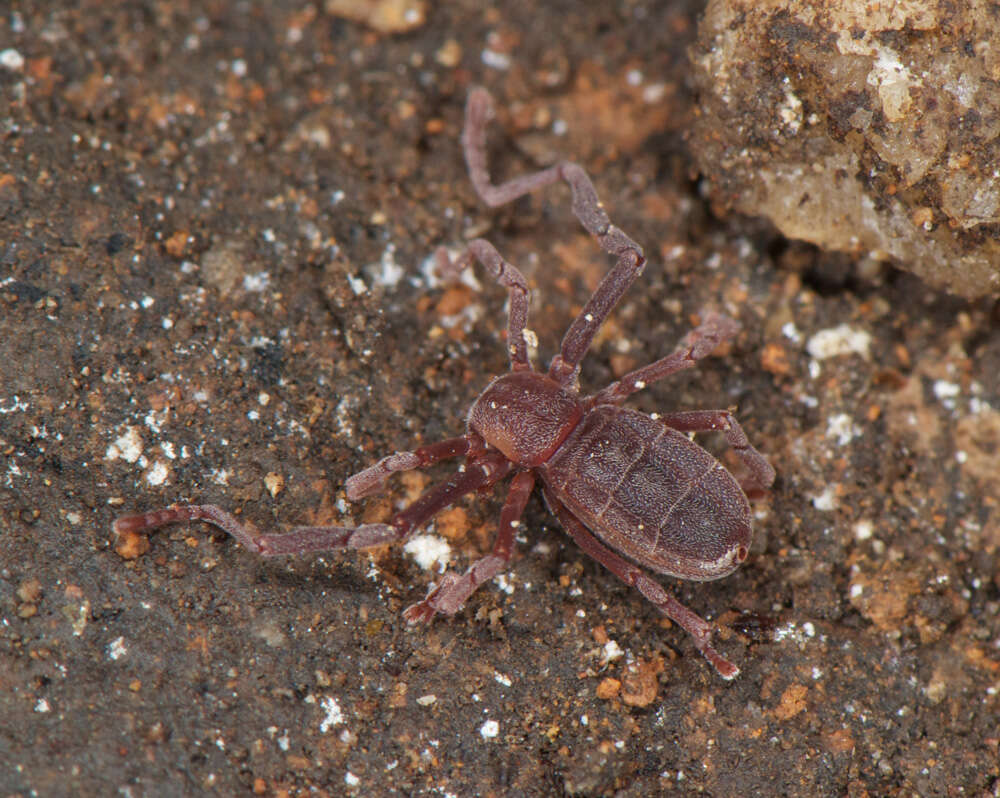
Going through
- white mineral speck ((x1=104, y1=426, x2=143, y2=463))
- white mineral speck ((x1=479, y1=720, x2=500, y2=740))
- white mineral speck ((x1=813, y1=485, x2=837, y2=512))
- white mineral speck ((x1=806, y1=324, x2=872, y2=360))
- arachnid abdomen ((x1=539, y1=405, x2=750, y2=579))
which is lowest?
white mineral speck ((x1=479, y1=720, x2=500, y2=740))

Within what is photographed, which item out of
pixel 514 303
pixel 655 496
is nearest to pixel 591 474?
pixel 655 496

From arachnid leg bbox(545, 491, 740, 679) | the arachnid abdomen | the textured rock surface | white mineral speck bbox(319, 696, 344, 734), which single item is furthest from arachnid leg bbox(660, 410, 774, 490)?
white mineral speck bbox(319, 696, 344, 734)

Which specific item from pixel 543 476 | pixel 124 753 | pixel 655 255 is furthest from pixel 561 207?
pixel 124 753

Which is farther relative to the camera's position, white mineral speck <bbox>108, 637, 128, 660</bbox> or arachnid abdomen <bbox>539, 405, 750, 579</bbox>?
arachnid abdomen <bbox>539, 405, 750, 579</bbox>

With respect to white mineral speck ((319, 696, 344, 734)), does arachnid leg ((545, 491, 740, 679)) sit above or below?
above

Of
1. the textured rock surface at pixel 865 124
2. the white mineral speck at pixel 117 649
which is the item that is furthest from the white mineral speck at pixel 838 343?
the white mineral speck at pixel 117 649

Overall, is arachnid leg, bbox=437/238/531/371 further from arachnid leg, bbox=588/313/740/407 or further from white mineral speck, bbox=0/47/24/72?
white mineral speck, bbox=0/47/24/72

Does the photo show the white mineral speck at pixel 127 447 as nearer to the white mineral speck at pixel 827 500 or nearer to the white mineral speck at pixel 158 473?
the white mineral speck at pixel 158 473

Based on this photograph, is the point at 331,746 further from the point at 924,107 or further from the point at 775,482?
the point at 924,107

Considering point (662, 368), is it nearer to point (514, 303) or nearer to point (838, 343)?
point (514, 303)
